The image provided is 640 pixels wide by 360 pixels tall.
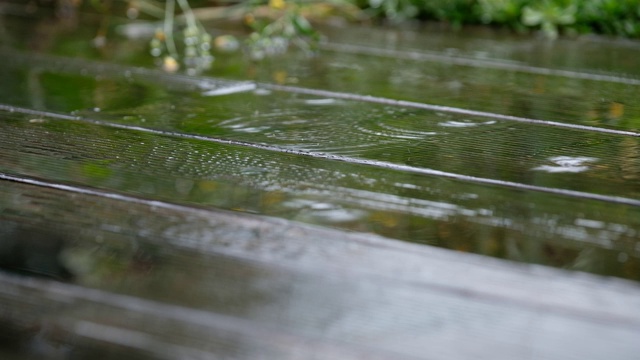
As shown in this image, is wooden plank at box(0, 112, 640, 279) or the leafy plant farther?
the leafy plant

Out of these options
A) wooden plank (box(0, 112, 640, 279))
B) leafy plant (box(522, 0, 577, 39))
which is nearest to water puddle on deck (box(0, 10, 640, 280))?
wooden plank (box(0, 112, 640, 279))

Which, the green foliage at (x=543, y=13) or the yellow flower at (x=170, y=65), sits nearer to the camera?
the yellow flower at (x=170, y=65)

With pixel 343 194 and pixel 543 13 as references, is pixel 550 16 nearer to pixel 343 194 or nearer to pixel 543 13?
pixel 543 13

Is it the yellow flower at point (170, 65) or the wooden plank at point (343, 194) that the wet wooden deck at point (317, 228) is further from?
the yellow flower at point (170, 65)

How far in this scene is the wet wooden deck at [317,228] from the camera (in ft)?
1.77

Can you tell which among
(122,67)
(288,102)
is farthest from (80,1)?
(288,102)

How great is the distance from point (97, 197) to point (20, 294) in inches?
6.6

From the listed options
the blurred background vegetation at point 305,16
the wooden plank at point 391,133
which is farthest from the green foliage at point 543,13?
the wooden plank at point 391,133

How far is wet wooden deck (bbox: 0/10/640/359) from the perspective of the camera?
21.2 inches

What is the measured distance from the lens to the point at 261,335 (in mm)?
537

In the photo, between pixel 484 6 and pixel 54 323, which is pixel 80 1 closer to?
pixel 484 6

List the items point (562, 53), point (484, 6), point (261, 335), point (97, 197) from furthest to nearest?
point (484, 6) → point (562, 53) → point (97, 197) → point (261, 335)

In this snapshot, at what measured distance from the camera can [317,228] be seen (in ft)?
2.20

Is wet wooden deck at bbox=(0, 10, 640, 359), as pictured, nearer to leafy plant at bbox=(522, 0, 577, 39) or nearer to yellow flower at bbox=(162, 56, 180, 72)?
yellow flower at bbox=(162, 56, 180, 72)
